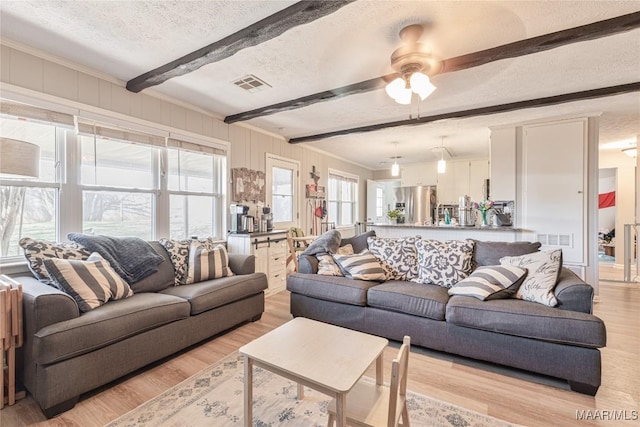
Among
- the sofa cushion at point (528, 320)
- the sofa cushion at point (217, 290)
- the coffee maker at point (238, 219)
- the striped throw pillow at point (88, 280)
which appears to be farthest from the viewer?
the coffee maker at point (238, 219)

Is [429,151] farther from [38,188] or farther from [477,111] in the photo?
[38,188]

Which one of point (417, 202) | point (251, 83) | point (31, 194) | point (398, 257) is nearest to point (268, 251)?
point (398, 257)

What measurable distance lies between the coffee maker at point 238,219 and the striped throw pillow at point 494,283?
2.78m

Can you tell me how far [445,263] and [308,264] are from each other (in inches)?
54.9

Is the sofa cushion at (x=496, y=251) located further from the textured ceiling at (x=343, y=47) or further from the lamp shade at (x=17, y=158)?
the lamp shade at (x=17, y=158)

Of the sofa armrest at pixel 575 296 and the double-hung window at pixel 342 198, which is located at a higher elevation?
the double-hung window at pixel 342 198

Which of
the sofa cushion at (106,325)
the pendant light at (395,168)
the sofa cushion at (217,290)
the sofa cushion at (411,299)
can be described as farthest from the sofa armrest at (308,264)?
the pendant light at (395,168)

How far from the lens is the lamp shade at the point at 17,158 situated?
1845 millimetres

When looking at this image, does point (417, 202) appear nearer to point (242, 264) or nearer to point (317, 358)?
point (242, 264)

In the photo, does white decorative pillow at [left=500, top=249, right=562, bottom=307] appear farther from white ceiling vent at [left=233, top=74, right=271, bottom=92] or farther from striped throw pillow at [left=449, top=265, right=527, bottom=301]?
white ceiling vent at [left=233, top=74, right=271, bottom=92]

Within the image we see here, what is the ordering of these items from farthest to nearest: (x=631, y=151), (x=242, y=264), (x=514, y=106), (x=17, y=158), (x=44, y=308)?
(x=631, y=151) → (x=514, y=106) → (x=242, y=264) → (x=17, y=158) → (x=44, y=308)

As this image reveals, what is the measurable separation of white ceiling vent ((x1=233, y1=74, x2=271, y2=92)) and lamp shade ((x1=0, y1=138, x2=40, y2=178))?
5.74 ft

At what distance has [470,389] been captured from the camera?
199 cm

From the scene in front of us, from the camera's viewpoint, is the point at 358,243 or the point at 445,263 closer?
the point at 445,263
